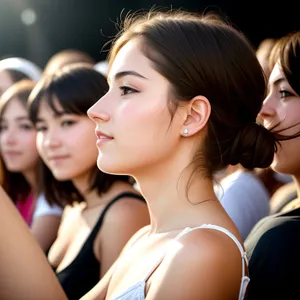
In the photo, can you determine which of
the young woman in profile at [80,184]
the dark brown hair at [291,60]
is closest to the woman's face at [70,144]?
the young woman in profile at [80,184]

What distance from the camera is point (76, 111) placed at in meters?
2.82

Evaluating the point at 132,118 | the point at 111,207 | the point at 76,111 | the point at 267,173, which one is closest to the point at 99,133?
the point at 132,118

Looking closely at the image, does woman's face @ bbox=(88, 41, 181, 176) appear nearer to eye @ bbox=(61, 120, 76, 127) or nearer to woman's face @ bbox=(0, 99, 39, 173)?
eye @ bbox=(61, 120, 76, 127)

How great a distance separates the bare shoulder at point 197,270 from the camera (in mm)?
1493

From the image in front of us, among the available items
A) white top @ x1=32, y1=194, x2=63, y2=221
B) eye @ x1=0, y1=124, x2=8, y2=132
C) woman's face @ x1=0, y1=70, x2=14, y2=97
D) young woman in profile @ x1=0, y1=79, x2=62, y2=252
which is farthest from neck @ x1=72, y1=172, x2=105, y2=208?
woman's face @ x1=0, y1=70, x2=14, y2=97

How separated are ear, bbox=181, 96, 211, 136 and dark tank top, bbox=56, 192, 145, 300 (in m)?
0.94

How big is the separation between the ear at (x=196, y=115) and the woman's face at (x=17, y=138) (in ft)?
6.81

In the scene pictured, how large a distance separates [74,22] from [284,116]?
15.8 feet

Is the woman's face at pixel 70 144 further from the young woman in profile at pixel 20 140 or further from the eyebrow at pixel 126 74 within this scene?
the eyebrow at pixel 126 74

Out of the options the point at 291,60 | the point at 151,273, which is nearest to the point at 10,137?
the point at 291,60

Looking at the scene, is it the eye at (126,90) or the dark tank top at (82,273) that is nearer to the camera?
the eye at (126,90)

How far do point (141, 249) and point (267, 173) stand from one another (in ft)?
6.35

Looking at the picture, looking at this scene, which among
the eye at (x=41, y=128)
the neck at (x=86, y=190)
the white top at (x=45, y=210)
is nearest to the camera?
the neck at (x=86, y=190)

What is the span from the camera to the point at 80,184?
2910mm
